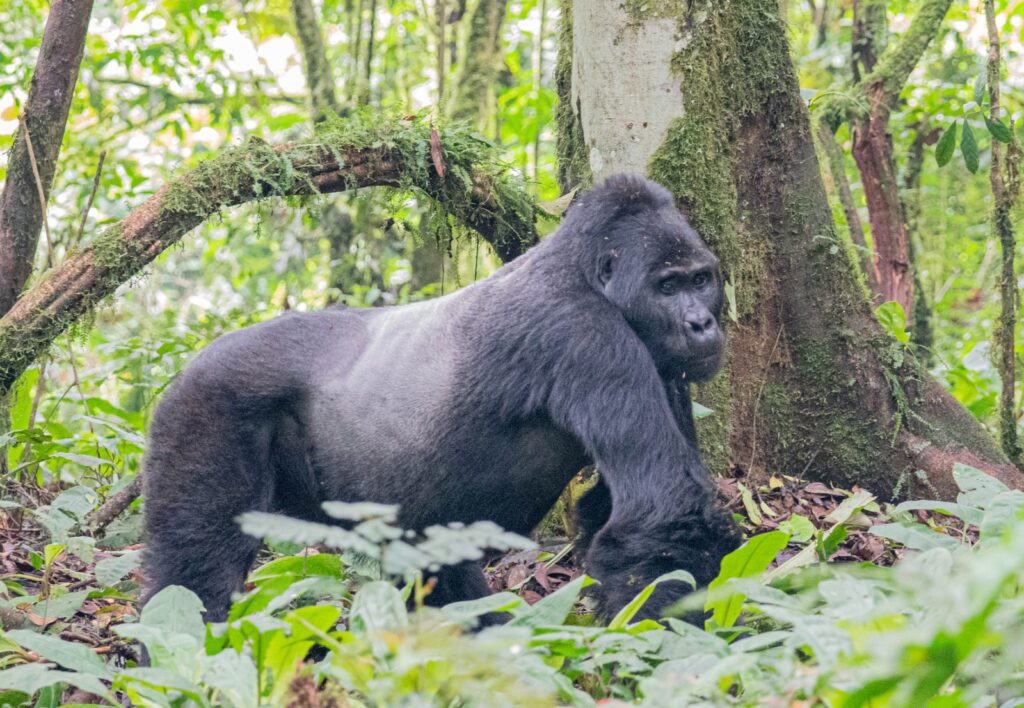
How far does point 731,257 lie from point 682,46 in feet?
2.89

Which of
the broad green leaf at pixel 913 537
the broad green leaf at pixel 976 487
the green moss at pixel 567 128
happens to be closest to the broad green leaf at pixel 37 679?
the broad green leaf at pixel 913 537

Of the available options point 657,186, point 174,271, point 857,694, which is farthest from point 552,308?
point 174,271

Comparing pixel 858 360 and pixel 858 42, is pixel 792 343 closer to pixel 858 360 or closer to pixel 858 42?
pixel 858 360

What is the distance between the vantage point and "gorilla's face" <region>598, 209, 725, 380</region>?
359 cm

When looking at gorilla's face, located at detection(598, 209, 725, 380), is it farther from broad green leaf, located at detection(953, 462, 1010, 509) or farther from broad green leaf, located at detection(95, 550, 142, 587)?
broad green leaf, located at detection(95, 550, 142, 587)

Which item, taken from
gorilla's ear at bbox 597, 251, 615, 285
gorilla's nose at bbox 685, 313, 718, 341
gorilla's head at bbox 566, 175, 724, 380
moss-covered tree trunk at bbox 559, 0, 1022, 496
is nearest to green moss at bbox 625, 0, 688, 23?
moss-covered tree trunk at bbox 559, 0, 1022, 496

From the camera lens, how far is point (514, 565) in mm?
4207

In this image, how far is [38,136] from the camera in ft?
15.3

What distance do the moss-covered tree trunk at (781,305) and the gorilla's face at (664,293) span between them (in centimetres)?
65

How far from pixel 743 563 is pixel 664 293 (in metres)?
1.11

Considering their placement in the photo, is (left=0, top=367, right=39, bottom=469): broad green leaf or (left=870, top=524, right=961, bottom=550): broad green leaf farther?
(left=0, top=367, right=39, bottom=469): broad green leaf

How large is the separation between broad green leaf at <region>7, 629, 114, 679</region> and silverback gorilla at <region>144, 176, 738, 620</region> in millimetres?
1040

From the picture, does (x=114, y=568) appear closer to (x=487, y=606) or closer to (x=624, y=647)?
(x=487, y=606)

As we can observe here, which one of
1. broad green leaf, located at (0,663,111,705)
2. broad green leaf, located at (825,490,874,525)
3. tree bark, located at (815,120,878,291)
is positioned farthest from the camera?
tree bark, located at (815,120,878,291)
